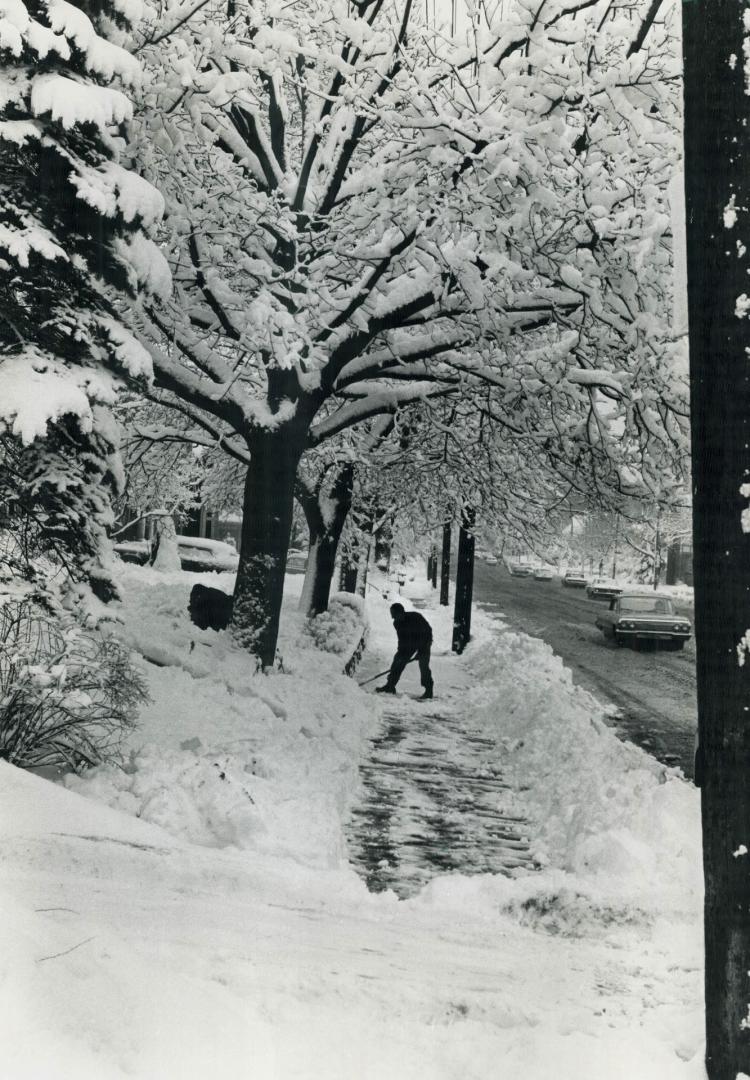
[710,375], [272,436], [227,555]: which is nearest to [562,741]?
[272,436]

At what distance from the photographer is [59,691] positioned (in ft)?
19.7

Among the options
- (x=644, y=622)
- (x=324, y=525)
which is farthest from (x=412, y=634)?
(x=644, y=622)

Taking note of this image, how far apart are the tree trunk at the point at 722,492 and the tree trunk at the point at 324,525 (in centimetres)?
1439

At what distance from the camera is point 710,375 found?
3111mm

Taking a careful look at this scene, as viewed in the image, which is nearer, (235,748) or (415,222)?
(235,748)

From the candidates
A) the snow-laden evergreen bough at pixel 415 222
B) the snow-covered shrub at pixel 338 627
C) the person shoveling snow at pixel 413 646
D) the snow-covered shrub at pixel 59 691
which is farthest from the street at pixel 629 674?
the snow-covered shrub at pixel 59 691

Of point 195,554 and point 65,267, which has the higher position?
point 65,267

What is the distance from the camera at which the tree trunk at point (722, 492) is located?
299 centimetres

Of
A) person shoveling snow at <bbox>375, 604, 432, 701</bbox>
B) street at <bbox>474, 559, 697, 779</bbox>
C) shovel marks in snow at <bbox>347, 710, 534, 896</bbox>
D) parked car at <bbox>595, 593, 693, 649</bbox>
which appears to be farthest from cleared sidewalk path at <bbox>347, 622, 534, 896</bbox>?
parked car at <bbox>595, 593, 693, 649</bbox>

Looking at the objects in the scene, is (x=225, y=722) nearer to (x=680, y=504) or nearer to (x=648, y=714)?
(x=680, y=504)

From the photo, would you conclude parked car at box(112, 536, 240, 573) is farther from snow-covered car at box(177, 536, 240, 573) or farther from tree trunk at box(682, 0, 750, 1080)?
tree trunk at box(682, 0, 750, 1080)

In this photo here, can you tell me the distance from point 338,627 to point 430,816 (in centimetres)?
930

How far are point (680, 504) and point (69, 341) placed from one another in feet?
28.9

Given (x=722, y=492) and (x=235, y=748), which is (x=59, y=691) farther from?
(x=722, y=492)
